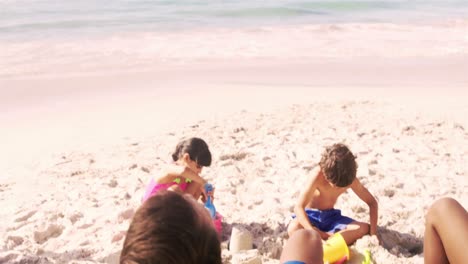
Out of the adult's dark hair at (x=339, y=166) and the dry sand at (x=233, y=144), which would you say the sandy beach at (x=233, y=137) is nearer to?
the dry sand at (x=233, y=144)

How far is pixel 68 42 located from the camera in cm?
1363

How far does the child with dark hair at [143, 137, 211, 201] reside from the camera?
3.85 meters

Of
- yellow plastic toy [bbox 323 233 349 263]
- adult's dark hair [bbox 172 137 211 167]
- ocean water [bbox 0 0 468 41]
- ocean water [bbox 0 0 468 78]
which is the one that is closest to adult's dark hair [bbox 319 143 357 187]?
yellow plastic toy [bbox 323 233 349 263]

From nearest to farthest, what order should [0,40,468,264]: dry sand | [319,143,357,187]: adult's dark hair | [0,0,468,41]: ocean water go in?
[319,143,357,187]: adult's dark hair
[0,40,468,264]: dry sand
[0,0,468,41]: ocean water

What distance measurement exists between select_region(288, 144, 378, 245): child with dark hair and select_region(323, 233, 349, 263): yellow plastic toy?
15 cm

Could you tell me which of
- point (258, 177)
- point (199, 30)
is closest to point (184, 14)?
point (199, 30)

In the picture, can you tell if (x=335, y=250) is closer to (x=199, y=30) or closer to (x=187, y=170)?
(x=187, y=170)

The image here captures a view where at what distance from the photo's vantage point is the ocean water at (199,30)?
1205 centimetres

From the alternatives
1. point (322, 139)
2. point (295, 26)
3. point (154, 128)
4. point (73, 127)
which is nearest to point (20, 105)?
point (73, 127)

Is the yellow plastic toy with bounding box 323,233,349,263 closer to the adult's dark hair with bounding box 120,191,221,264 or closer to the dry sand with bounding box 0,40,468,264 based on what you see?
the dry sand with bounding box 0,40,468,264

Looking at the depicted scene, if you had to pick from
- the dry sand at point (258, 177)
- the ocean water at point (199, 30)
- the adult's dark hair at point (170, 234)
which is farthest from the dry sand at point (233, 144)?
the adult's dark hair at point (170, 234)

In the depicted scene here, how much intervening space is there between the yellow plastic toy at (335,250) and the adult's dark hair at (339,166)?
36 centimetres

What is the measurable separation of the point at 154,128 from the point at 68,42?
7.53 m

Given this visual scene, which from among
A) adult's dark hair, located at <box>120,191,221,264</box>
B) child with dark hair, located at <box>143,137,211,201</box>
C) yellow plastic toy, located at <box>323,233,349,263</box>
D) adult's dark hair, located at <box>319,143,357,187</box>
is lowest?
yellow plastic toy, located at <box>323,233,349,263</box>
